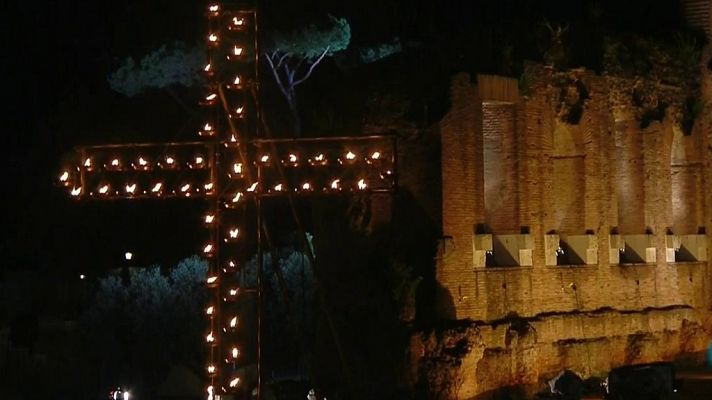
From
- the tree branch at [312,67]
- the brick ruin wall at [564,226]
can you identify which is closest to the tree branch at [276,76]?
the tree branch at [312,67]

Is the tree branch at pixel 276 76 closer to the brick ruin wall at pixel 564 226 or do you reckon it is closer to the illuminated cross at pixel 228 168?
the brick ruin wall at pixel 564 226

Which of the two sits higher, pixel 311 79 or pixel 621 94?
pixel 311 79

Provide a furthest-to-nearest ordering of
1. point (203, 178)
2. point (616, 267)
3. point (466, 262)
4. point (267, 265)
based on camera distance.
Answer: point (267, 265)
point (203, 178)
point (616, 267)
point (466, 262)

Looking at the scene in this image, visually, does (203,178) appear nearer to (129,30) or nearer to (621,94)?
(129,30)

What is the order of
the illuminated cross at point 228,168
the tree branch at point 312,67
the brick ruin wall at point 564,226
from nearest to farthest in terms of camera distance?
the illuminated cross at point 228,168
the brick ruin wall at point 564,226
the tree branch at point 312,67

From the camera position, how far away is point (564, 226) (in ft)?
75.0

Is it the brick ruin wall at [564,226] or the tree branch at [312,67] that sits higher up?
the tree branch at [312,67]

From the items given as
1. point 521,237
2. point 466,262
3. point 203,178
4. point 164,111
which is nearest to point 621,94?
point 521,237

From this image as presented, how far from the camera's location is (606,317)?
73.4ft

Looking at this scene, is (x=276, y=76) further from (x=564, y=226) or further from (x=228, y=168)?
(x=228, y=168)

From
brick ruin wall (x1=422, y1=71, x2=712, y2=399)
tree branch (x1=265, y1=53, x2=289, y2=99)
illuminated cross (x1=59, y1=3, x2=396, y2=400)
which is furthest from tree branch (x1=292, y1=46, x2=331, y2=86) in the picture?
illuminated cross (x1=59, y1=3, x2=396, y2=400)

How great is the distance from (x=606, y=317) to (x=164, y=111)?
13.7 meters

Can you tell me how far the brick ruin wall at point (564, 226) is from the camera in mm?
19578

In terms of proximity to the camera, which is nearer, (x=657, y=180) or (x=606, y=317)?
(x=606, y=317)
